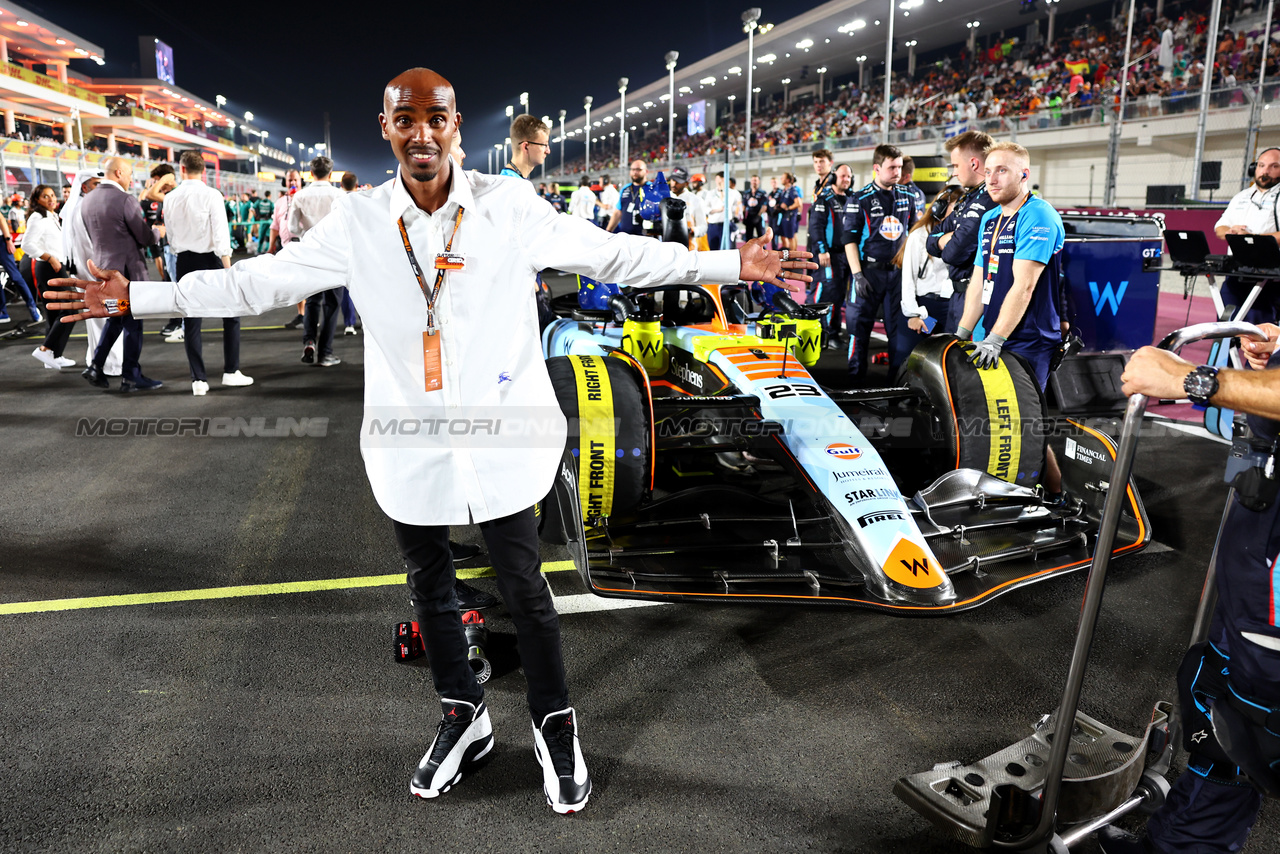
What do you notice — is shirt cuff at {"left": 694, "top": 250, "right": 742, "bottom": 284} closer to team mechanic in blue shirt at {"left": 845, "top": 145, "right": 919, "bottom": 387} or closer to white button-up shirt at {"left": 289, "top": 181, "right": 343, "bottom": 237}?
team mechanic in blue shirt at {"left": 845, "top": 145, "right": 919, "bottom": 387}

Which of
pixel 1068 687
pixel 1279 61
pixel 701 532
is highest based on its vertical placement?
pixel 1279 61

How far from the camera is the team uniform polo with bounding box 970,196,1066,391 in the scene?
418 centimetres

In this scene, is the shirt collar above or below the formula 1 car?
above

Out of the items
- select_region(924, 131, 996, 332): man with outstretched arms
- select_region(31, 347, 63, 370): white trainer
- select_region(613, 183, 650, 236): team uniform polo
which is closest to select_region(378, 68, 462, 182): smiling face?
select_region(924, 131, 996, 332): man with outstretched arms

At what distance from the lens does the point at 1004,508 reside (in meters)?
3.91

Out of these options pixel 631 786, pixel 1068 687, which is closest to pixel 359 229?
pixel 631 786

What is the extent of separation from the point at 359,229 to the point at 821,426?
241 cm

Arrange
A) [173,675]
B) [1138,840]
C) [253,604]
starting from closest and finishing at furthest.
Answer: [1138,840] < [173,675] < [253,604]

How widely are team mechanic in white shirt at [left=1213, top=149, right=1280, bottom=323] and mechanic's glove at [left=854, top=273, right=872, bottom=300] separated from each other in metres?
2.60

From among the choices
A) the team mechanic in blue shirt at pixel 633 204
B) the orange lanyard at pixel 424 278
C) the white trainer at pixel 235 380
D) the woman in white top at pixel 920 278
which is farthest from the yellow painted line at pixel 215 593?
the team mechanic in blue shirt at pixel 633 204

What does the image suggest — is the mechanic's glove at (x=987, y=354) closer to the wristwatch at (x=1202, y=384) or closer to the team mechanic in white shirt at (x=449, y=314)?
the team mechanic in white shirt at (x=449, y=314)

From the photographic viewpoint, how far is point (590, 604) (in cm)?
352

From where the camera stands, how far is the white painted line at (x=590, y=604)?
347cm

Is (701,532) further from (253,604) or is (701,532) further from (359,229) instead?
(359,229)
